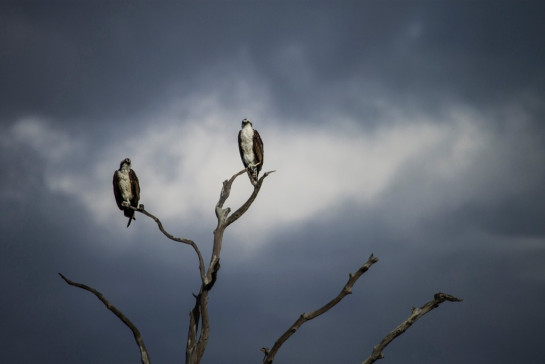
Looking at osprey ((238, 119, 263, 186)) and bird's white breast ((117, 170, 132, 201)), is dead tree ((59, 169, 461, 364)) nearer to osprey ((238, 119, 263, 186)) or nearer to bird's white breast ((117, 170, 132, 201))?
bird's white breast ((117, 170, 132, 201))

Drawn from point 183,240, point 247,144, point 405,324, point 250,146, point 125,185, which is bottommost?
point 405,324

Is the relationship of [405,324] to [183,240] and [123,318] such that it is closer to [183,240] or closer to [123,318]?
[183,240]

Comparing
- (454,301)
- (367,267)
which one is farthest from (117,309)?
(454,301)

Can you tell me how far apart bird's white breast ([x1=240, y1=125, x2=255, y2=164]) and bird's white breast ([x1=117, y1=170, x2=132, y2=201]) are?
401 centimetres

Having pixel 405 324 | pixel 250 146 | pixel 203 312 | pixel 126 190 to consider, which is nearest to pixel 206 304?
pixel 203 312

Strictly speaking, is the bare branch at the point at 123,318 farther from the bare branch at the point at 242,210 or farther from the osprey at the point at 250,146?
the osprey at the point at 250,146

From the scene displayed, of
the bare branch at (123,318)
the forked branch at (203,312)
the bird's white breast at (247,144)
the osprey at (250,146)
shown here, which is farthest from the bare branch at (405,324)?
the bird's white breast at (247,144)

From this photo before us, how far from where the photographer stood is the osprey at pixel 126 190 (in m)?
14.8

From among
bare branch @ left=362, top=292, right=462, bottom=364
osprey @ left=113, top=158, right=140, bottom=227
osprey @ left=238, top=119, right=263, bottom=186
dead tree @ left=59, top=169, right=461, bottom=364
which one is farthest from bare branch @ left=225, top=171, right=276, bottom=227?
osprey @ left=238, top=119, right=263, bottom=186

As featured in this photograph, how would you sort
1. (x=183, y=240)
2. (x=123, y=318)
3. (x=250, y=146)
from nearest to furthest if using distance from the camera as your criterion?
(x=123, y=318) < (x=183, y=240) < (x=250, y=146)

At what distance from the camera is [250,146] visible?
1753cm

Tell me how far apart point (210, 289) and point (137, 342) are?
67.5 inches

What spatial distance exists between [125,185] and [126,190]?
0.54 ft

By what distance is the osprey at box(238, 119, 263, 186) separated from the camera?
17.1m
